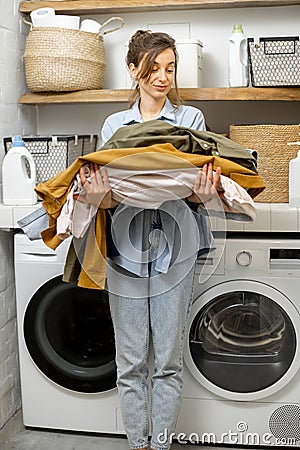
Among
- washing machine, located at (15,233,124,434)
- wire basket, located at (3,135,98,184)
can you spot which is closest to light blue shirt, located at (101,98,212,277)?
washing machine, located at (15,233,124,434)

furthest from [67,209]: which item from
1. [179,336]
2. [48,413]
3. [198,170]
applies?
[48,413]

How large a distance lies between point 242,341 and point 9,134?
134 centimetres

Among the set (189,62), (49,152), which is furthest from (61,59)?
(189,62)

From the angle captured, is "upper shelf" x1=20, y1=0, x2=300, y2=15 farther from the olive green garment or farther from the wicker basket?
the olive green garment

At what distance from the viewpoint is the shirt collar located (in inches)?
92.0

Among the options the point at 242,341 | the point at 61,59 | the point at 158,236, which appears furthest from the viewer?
the point at 61,59

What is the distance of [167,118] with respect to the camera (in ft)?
7.66

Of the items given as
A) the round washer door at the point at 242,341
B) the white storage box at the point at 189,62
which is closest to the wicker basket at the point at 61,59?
the white storage box at the point at 189,62

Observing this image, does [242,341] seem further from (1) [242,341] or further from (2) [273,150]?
(2) [273,150]

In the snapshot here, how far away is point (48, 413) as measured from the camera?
8.92 feet

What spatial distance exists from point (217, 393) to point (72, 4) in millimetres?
1770

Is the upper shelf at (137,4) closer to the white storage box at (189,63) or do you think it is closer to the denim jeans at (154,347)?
the white storage box at (189,63)

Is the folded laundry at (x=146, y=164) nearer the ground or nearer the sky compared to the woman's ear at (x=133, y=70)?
nearer the ground

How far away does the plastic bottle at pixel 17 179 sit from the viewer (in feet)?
8.91
